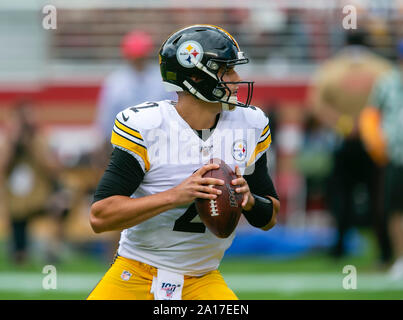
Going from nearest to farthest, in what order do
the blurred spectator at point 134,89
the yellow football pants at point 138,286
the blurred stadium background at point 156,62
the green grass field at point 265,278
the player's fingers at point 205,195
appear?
the player's fingers at point 205,195 < the yellow football pants at point 138,286 < the green grass field at point 265,278 < the blurred spectator at point 134,89 < the blurred stadium background at point 156,62

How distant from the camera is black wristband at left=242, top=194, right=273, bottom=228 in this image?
3.38 m

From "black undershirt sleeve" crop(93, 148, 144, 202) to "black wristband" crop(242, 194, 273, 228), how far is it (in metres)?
0.53

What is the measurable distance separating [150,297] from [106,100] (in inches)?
161

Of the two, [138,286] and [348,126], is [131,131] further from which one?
[348,126]

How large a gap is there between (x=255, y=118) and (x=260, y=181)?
11.5 inches

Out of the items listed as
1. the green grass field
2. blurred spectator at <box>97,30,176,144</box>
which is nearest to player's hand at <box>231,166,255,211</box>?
the green grass field

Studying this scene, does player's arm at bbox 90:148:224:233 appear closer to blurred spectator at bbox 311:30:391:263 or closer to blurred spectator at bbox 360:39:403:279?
blurred spectator at bbox 360:39:403:279

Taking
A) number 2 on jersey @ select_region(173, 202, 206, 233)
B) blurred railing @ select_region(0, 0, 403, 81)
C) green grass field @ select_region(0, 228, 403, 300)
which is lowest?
green grass field @ select_region(0, 228, 403, 300)

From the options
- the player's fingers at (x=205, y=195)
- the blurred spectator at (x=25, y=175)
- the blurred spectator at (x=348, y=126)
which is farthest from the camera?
the blurred spectator at (x=25, y=175)

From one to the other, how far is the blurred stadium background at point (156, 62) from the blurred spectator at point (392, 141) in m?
2.05

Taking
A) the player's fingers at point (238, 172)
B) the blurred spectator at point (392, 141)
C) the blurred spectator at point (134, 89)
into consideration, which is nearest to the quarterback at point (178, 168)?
the player's fingers at point (238, 172)

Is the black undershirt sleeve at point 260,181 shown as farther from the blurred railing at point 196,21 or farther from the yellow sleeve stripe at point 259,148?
the blurred railing at point 196,21

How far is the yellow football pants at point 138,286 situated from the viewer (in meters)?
3.37

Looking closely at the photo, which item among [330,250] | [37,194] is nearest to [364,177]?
[330,250]
